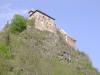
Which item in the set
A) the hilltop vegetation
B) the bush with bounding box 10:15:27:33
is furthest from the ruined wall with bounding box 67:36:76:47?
the bush with bounding box 10:15:27:33

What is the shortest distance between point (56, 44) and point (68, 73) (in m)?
5.11

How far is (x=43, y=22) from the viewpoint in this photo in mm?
62938

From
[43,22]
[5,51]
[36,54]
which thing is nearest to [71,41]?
[43,22]

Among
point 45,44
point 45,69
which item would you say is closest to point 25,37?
point 45,44

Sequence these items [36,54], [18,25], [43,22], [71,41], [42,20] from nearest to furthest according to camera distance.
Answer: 1. [36,54]
2. [18,25]
3. [43,22]
4. [42,20]
5. [71,41]

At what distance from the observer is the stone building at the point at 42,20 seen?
62.5m

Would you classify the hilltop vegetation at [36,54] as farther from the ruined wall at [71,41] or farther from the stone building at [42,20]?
the ruined wall at [71,41]

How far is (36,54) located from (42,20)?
7.65m

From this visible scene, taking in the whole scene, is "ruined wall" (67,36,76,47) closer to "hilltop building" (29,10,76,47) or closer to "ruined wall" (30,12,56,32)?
"hilltop building" (29,10,76,47)

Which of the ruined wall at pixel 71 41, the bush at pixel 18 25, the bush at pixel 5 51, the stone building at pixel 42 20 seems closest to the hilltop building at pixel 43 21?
the stone building at pixel 42 20

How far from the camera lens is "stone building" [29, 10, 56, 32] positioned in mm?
62469

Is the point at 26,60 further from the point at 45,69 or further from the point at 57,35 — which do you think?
the point at 57,35

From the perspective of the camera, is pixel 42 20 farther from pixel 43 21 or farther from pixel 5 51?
pixel 5 51

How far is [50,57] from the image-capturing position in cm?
5866
